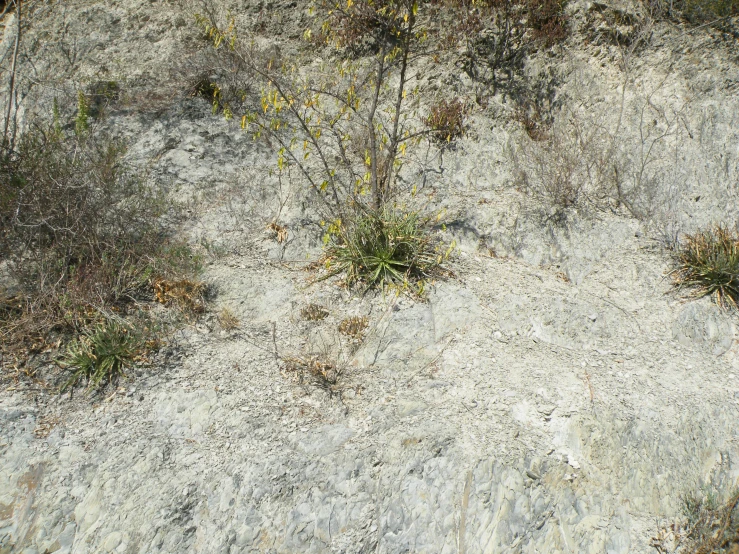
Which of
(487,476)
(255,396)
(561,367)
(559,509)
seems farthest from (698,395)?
(255,396)

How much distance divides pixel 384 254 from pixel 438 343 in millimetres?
1117

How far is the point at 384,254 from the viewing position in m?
5.86

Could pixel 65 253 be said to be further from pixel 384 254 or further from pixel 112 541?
pixel 384 254

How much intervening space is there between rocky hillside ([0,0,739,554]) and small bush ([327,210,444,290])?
0.64 ft

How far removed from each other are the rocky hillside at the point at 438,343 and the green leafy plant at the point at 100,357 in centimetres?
13

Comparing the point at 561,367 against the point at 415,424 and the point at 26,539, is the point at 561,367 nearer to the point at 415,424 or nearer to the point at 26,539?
the point at 415,424

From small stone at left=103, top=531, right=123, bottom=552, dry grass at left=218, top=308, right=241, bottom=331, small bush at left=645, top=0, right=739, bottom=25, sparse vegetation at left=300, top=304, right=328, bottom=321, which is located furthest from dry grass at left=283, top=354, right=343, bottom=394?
small bush at left=645, top=0, right=739, bottom=25

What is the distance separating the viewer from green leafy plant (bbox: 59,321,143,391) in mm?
5035

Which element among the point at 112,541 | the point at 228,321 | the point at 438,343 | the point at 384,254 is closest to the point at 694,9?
the point at 384,254

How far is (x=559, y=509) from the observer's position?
4145mm

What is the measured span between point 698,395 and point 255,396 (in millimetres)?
3924

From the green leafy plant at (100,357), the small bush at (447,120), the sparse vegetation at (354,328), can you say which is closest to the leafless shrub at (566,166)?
the small bush at (447,120)

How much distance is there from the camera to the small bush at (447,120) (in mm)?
7535

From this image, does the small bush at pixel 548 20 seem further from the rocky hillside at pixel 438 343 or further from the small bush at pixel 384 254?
the small bush at pixel 384 254
